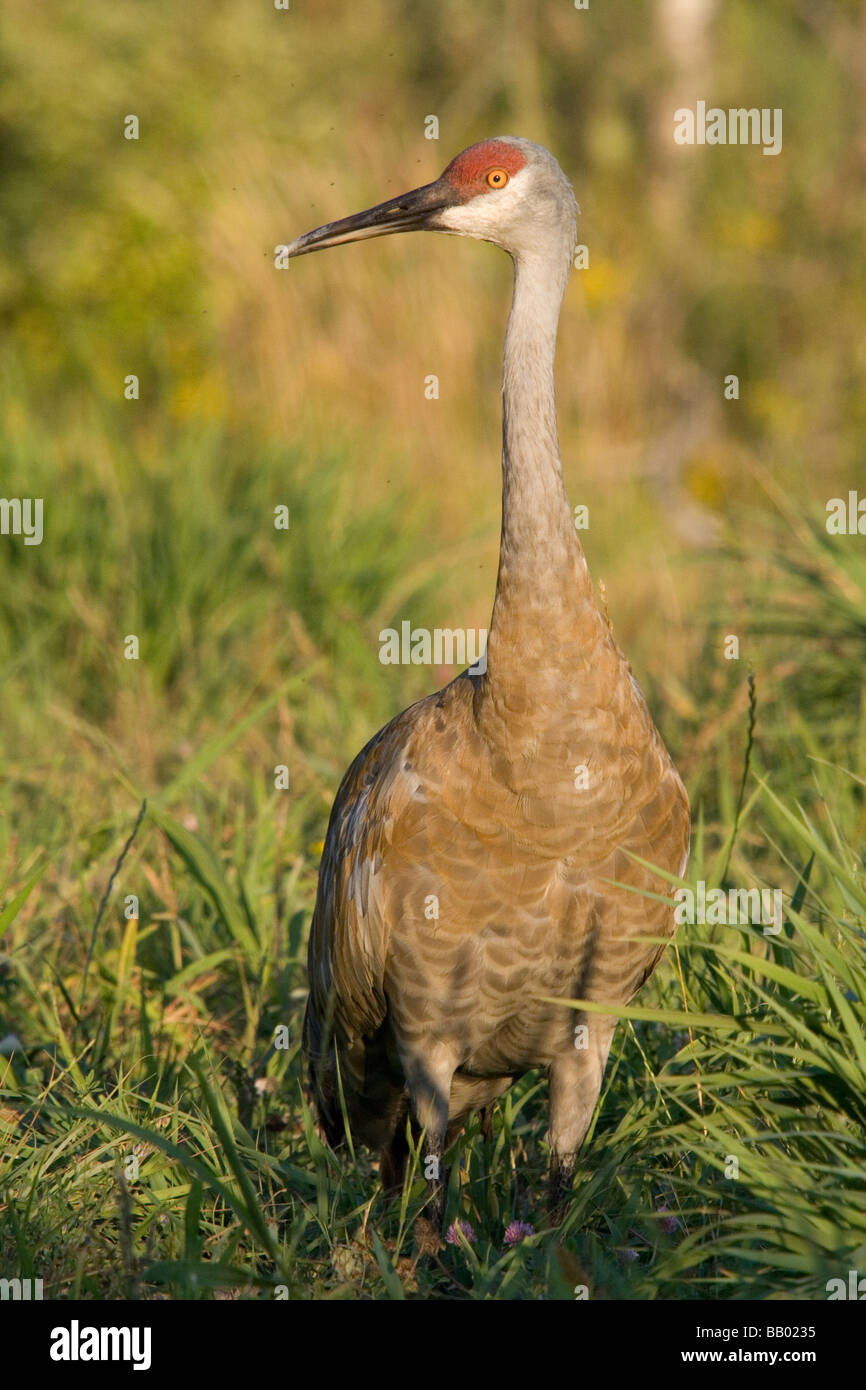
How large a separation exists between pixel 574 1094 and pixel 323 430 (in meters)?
4.70

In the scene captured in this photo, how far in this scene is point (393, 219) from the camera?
3348 mm

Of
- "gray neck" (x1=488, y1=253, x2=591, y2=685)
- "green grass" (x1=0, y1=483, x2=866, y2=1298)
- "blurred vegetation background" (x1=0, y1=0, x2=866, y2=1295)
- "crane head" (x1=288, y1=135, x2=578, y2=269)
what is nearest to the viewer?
"green grass" (x1=0, y1=483, x2=866, y2=1298)

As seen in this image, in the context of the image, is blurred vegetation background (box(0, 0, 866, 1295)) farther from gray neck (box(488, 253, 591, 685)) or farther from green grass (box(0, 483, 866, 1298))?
gray neck (box(488, 253, 591, 685))

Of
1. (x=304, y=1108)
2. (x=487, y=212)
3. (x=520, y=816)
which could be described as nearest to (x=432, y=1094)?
(x=304, y=1108)

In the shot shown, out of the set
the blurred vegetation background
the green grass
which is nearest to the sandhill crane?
the green grass

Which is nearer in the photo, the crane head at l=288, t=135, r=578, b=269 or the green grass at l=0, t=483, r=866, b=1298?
the green grass at l=0, t=483, r=866, b=1298

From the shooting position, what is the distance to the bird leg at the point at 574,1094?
10.8 feet

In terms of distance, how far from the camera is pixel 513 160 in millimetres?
3221

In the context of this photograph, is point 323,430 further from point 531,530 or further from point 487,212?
point 531,530

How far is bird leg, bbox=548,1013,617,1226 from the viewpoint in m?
3.29

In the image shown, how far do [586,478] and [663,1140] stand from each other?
576 centimetres

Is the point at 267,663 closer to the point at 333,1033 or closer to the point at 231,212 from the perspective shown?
the point at 333,1033

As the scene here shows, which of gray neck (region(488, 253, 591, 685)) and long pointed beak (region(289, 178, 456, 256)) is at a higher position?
long pointed beak (region(289, 178, 456, 256))

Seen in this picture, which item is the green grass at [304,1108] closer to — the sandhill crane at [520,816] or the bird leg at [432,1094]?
the bird leg at [432,1094]
